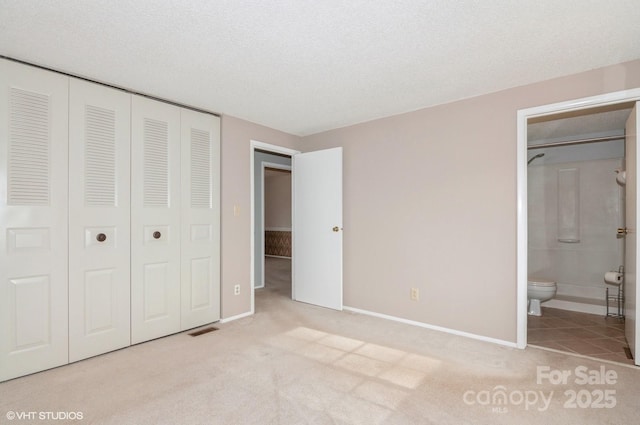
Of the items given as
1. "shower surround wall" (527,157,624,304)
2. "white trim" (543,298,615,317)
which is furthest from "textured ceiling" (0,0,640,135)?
"white trim" (543,298,615,317)

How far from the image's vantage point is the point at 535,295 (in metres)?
3.78

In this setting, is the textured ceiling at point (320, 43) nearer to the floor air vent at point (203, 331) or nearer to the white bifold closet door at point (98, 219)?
the white bifold closet door at point (98, 219)

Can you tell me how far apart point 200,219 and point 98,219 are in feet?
3.04

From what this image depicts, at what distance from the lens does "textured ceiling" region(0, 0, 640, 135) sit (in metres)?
1.77

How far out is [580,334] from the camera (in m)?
3.22

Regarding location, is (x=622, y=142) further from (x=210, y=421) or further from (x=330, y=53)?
(x=210, y=421)

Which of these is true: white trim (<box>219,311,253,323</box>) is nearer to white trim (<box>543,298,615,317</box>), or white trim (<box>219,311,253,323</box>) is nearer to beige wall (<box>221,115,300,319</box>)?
beige wall (<box>221,115,300,319</box>)

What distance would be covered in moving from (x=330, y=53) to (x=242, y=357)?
2428 millimetres

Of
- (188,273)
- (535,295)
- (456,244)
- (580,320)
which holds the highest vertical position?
(456,244)

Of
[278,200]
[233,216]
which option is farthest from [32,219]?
[278,200]

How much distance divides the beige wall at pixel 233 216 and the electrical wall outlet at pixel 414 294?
1.86 meters

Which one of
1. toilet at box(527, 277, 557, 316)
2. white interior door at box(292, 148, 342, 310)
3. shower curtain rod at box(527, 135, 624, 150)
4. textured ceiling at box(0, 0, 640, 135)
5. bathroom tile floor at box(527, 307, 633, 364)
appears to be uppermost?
textured ceiling at box(0, 0, 640, 135)

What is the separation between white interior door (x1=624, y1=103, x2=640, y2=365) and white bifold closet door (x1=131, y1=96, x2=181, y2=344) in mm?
3885

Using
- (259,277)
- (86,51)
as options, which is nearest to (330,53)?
(86,51)
